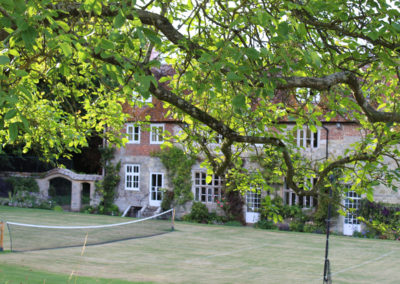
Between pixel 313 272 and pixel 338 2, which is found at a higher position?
pixel 338 2

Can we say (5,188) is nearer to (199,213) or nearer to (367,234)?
(199,213)

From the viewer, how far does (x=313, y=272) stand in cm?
1655

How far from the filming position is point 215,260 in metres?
18.3

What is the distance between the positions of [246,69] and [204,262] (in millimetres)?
13566

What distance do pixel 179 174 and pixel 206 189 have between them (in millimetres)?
1981

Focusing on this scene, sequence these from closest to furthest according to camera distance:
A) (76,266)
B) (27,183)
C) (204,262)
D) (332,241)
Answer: (76,266), (204,262), (332,241), (27,183)

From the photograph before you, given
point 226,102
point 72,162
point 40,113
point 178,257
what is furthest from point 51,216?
point 226,102

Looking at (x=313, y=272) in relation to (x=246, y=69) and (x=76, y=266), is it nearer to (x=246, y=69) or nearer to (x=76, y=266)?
(x=76, y=266)

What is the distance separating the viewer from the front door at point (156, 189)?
34.3m

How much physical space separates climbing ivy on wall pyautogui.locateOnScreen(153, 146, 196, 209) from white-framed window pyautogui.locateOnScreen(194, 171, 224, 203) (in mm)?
450

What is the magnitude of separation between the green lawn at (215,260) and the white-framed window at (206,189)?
5.83 meters

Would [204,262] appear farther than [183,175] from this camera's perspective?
No

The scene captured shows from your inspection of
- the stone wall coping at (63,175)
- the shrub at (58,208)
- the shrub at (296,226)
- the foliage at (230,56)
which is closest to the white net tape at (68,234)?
the shrub at (296,226)

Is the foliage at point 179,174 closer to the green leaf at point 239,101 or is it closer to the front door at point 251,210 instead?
the front door at point 251,210
